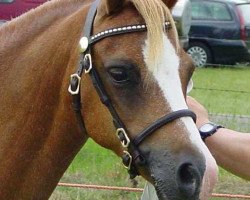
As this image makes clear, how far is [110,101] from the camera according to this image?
2699 mm

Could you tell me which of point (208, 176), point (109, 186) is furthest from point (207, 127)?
point (109, 186)

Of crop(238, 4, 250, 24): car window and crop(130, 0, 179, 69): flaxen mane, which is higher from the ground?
crop(130, 0, 179, 69): flaxen mane

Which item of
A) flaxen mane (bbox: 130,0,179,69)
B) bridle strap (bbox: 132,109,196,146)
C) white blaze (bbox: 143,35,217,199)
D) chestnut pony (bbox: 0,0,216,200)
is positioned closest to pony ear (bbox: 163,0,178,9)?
chestnut pony (bbox: 0,0,216,200)

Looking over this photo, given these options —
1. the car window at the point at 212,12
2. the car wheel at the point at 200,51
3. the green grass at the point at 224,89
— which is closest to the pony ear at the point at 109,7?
the green grass at the point at 224,89

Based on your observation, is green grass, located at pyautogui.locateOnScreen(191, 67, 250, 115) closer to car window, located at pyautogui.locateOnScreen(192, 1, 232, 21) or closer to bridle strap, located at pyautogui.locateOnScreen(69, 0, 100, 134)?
car window, located at pyautogui.locateOnScreen(192, 1, 232, 21)

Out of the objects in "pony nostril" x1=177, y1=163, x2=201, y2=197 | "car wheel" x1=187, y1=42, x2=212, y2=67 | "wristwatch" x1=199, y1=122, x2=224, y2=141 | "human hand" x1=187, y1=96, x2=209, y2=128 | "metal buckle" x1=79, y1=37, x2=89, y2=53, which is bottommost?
"car wheel" x1=187, y1=42, x2=212, y2=67

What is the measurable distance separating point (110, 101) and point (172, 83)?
0.84ft

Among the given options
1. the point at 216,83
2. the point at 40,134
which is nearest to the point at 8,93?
the point at 40,134

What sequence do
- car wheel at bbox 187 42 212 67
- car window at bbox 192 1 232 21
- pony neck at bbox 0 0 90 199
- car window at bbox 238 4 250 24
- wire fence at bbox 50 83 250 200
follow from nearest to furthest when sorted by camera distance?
pony neck at bbox 0 0 90 199
wire fence at bbox 50 83 250 200
car window at bbox 192 1 232 21
car wheel at bbox 187 42 212 67
car window at bbox 238 4 250 24

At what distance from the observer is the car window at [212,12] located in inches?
595

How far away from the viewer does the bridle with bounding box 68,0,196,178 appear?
8.37 ft

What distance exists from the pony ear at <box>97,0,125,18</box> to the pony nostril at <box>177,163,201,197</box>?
2.12 ft

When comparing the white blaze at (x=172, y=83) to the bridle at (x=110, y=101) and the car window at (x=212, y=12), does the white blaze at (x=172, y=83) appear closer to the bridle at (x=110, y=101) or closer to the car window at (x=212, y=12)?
the bridle at (x=110, y=101)

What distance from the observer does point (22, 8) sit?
12.0 m
